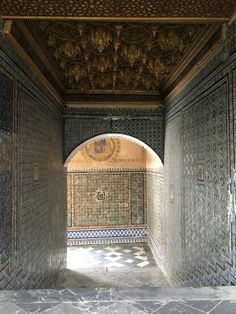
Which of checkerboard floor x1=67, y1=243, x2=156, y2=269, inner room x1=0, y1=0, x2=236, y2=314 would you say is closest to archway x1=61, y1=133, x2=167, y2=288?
checkerboard floor x1=67, y1=243, x2=156, y2=269

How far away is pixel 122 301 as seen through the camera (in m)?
1.85

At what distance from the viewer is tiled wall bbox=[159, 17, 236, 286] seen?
2295 millimetres

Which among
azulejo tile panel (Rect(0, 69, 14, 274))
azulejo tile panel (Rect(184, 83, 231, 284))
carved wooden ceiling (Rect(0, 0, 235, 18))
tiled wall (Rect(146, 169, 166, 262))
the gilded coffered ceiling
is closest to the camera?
carved wooden ceiling (Rect(0, 0, 235, 18))

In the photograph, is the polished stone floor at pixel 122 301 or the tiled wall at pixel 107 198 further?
the tiled wall at pixel 107 198

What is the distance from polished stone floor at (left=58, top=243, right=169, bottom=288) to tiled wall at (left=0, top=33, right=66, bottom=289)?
116 cm

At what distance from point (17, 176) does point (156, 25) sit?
6.49 feet

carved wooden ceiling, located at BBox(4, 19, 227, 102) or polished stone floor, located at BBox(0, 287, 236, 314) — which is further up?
carved wooden ceiling, located at BBox(4, 19, 227, 102)

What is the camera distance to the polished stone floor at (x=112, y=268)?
5176 mm

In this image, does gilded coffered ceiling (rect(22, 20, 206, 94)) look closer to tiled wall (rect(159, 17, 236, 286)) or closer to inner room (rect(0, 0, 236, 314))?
inner room (rect(0, 0, 236, 314))

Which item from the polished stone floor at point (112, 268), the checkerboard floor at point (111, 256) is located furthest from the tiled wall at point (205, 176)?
the checkerboard floor at point (111, 256)

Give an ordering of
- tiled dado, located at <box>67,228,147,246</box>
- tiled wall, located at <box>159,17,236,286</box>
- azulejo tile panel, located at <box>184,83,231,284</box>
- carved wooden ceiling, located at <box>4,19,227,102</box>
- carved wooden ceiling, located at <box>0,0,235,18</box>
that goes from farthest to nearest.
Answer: tiled dado, located at <box>67,228,147,246</box>
carved wooden ceiling, located at <box>4,19,227,102</box>
azulejo tile panel, located at <box>184,83,231,284</box>
tiled wall, located at <box>159,17,236,286</box>
carved wooden ceiling, located at <box>0,0,235,18</box>

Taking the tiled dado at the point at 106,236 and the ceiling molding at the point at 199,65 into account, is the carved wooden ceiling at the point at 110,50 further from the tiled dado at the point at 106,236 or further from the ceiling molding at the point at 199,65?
the tiled dado at the point at 106,236

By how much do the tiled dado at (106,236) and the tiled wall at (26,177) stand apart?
3.69m

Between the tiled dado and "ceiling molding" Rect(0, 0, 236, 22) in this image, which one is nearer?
"ceiling molding" Rect(0, 0, 236, 22)
